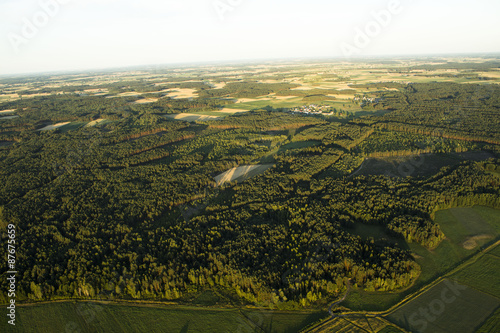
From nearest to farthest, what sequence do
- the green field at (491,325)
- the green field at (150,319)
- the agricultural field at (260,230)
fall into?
the green field at (491,325)
the green field at (150,319)
the agricultural field at (260,230)

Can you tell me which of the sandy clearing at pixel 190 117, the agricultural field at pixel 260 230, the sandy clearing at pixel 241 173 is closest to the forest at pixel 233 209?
the agricultural field at pixel 260 230

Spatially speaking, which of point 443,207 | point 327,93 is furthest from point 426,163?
point 327,93

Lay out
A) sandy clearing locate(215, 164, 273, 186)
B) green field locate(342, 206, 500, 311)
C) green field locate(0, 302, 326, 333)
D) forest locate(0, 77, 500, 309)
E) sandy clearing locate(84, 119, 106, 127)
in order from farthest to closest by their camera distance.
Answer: sandy clearing locate(84, 119, 106, 127) → sandy clearing locate(215, 164, 273, 186) → forest locate(0, 77, 500, 309) → green field locate(342, 206, 500, 311) → green field locate(0, 302, 326, 333)

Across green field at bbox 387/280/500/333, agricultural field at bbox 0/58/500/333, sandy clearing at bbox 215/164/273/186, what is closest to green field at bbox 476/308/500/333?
green field at bbox 387/280/500/333

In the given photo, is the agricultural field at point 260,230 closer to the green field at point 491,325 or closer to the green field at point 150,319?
the green field at point 150,319

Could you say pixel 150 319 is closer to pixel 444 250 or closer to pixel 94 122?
pixel 444 250

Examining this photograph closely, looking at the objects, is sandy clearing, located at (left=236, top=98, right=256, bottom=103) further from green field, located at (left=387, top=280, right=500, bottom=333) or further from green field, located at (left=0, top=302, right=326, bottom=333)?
green field, located at (left=387, top=280, right=500, bottom=333)

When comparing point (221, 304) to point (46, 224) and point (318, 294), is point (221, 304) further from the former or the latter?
point (46, 224)
